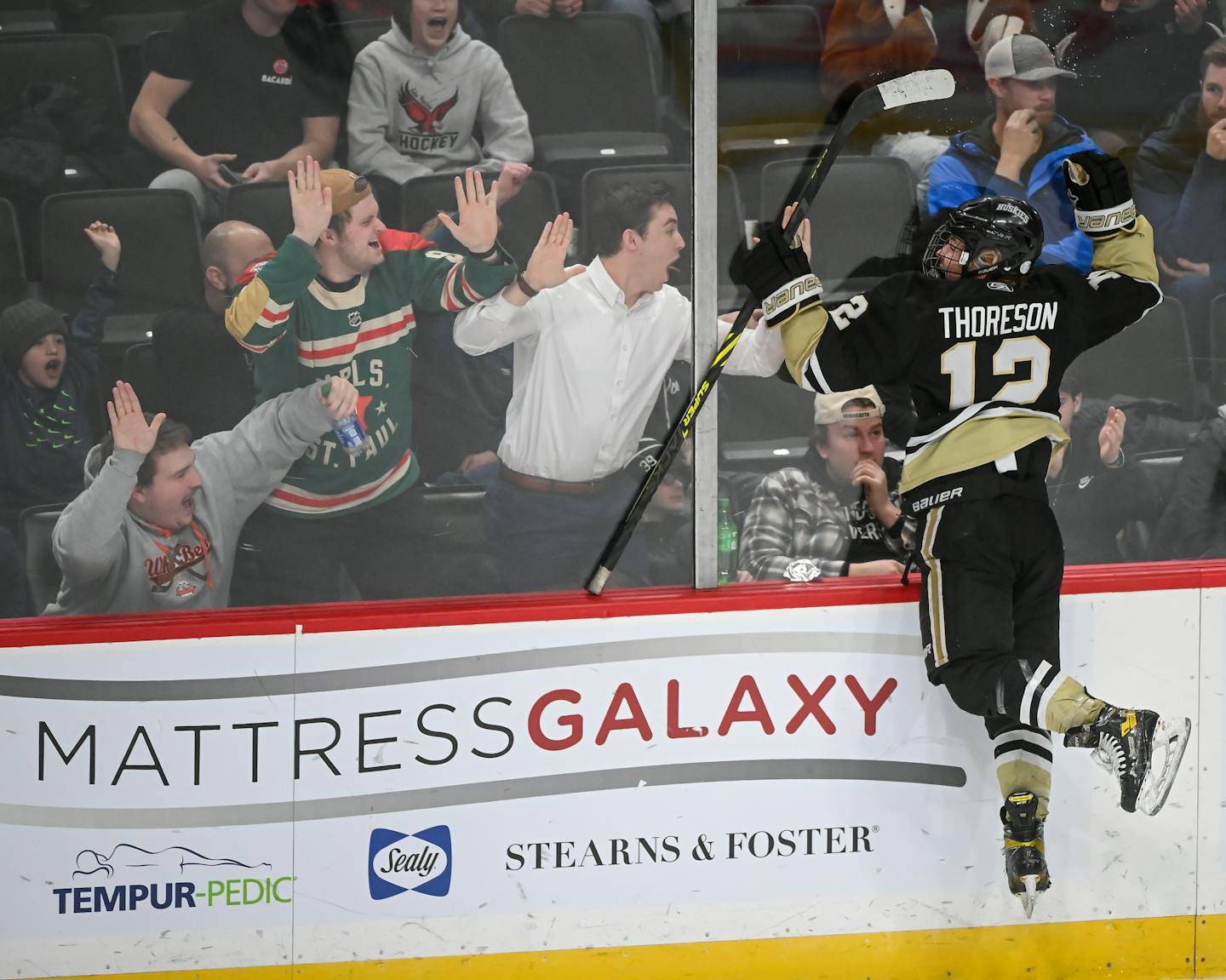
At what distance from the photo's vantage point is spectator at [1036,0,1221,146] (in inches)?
117

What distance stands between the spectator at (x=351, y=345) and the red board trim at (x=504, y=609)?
0.27 ft

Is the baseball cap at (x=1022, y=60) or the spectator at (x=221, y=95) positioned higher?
the baseball cap at (x=1022, y=60)

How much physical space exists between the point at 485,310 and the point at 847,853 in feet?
4.39

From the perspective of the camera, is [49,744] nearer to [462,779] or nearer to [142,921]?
[142,921]

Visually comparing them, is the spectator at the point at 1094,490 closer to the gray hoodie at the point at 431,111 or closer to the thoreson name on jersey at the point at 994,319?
the thoreson name on jersey at the point at 994,319

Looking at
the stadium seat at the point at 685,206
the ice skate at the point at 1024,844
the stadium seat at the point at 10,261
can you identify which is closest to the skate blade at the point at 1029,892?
the ice skate at the point at 1024,844

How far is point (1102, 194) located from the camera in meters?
2.90

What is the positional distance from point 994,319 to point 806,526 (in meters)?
0.57

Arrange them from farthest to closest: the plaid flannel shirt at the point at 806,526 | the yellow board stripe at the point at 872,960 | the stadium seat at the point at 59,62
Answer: the plaid flannel shirt at the point at 806,526 < the yellow board stripe at the point at 872,960 < the stadium seat at the point at 59,62

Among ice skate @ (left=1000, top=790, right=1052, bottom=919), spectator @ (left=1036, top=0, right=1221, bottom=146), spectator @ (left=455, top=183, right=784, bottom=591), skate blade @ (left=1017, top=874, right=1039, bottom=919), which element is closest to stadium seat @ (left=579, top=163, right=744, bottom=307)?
spectator @ (left=455, top=183, right=784, bottom=591)

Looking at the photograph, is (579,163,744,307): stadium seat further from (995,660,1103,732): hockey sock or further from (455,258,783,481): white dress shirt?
(995,660,1103,732): hockey sock

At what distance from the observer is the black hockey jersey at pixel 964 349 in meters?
2.81

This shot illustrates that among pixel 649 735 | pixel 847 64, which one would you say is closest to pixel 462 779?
pixel 649 735

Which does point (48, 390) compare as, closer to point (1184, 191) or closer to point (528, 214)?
point (528, 214)
